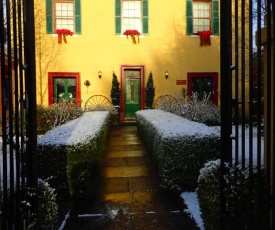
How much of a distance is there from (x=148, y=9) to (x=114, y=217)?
12.2 m

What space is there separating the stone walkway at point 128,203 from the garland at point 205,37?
9.54 meters

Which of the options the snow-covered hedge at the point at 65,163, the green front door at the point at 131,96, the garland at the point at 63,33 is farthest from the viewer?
the green front door at the point at 131,96

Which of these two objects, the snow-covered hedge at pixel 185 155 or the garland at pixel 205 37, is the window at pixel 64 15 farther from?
the snow-covered hedge at pixel 185 155

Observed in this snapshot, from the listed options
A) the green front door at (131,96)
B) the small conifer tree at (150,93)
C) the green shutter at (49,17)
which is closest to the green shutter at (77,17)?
the green shutter at (49,17)

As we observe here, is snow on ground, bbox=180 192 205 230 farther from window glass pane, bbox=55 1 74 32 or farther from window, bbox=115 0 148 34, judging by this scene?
window glass pane, bbox=55 1 74 32

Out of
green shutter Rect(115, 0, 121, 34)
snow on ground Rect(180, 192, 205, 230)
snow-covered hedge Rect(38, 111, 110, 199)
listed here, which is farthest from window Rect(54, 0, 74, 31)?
snow on ground Rect(180, 192, 205, 230)

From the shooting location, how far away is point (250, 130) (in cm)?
220

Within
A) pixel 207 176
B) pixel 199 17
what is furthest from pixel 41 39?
pixel 207 176

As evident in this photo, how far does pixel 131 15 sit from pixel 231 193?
13.1 meters

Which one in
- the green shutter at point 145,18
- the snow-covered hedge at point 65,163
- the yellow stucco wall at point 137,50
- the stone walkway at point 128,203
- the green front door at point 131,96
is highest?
the green shutter at point 145,18

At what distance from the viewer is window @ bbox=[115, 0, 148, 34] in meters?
14.1

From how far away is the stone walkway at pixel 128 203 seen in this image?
3.60 meters

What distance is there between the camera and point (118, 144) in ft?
27.5

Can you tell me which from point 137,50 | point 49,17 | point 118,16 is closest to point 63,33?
point 49,17
